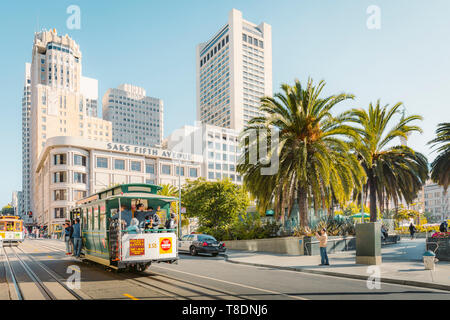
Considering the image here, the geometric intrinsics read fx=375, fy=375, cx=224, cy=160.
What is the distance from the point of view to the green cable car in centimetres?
1236

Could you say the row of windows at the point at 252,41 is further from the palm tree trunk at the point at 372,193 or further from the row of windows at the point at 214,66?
the palm tree trunk at the point at 372,193

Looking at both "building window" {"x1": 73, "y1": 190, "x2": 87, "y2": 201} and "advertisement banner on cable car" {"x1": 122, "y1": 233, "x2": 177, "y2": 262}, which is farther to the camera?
"building window" {"x1": 73, "y1": 190, "x2": 87, "y2": 201}

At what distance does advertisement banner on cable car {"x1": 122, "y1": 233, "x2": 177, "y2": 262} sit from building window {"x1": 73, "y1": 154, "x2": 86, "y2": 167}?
69853mm

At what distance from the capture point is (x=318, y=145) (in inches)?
879

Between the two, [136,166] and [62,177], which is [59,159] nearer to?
[62,177]

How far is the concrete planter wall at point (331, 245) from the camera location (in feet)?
71.5

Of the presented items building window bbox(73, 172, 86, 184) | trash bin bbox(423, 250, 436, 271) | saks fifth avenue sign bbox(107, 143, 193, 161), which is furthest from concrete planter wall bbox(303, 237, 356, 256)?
building window bbox(73, 172, 86, 184)

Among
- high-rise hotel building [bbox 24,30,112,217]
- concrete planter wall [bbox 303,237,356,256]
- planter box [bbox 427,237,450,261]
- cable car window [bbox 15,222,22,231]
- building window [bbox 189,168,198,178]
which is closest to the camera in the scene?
planter box [bbox 427,237,450,261]

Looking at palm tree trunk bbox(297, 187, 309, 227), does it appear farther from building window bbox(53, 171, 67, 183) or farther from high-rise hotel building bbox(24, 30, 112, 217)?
high-rise hotel building bbox(24, 30, 112, 217)

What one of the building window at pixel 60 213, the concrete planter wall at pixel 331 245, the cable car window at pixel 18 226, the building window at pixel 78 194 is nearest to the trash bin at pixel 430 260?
the concrete planter wall at pixel 331 245

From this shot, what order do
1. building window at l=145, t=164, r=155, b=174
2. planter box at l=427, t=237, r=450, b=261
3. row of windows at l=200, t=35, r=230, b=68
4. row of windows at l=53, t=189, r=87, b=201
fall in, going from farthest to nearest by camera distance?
1. row of windows at l=200, t=35, r=230, b=68
2. building window at l=145, t=164, r=155, b=174
3. row of windows at l=53, t=189, r=87, b=201
4. planter box at l=427, t=237, r=450, b=261
